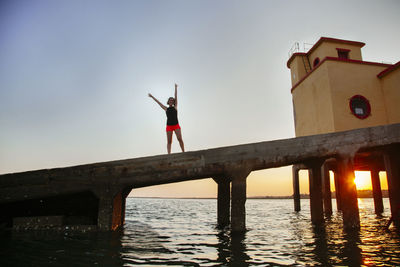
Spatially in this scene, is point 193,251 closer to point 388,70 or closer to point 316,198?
point 316,198

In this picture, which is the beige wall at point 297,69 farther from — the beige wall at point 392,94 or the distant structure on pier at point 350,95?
the beige wall at point 392,94

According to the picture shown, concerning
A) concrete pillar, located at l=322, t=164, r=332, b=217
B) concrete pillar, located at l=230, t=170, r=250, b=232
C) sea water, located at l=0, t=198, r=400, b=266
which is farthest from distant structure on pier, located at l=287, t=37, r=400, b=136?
concrete pillar, located at l=230, t=170, r=250, b=232

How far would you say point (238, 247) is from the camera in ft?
18.4

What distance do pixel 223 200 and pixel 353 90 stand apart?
954cm

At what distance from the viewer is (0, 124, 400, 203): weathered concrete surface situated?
6.78m

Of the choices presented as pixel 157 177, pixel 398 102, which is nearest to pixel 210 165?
pixel 157 177

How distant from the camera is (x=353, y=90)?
13727 mm

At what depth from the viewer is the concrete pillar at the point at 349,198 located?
7.71 metres

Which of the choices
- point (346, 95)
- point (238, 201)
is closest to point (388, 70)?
point (346, 95)

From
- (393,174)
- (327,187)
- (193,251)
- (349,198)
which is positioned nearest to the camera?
(193,251)

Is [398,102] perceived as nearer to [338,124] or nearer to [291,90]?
[338,124]

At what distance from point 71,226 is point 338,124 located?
41.2 ft

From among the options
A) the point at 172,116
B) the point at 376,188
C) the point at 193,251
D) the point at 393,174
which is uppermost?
the point at 172,116

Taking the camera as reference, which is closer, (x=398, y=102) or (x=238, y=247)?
(x=238, y=247)
